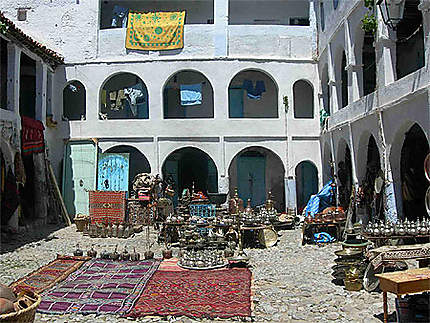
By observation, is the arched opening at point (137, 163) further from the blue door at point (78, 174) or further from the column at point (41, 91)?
the column at point (41, 91)

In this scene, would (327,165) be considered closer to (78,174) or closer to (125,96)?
(125,96)

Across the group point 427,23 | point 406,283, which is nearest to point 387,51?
point 427,23

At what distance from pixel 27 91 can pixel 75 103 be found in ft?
6.43

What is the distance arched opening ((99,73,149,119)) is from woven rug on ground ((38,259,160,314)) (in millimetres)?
9554

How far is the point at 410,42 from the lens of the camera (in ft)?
44.1

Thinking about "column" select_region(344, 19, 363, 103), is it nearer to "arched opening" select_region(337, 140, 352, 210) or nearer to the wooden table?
"arched opening" select_region(337, 140, 352, 210)

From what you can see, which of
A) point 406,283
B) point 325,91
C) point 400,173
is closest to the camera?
A: point 406,283

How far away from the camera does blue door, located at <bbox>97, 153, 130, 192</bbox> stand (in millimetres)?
16516

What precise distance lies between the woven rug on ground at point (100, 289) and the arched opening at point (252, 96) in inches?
411

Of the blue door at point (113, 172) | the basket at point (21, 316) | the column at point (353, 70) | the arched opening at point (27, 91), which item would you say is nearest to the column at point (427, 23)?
the column at point (353, 70)

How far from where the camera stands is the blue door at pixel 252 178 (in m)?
18.8

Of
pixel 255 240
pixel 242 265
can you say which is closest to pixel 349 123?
pixel 255 240

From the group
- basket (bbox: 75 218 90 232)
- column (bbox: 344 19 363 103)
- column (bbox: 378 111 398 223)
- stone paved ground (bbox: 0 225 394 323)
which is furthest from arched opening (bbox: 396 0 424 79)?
basket (bbox: 75 218 90 232)

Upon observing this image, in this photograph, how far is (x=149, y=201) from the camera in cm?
1577
